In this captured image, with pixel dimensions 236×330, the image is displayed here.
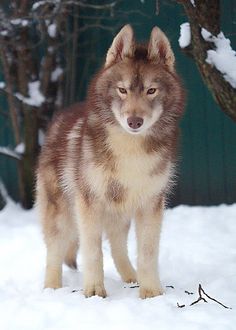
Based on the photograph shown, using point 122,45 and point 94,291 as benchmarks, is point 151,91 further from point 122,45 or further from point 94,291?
point 94,291

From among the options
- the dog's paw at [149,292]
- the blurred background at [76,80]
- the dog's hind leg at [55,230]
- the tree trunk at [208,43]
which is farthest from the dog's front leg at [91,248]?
the blurred background at [76,80]

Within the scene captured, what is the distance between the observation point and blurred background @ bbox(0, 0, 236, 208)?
8117mm

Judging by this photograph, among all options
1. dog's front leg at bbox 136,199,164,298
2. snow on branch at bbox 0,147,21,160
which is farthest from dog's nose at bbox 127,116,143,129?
snow on branch at bbox 0,147,21,160

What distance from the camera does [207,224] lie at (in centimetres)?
741

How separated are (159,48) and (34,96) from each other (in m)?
3.95

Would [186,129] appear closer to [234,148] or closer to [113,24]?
[234,148]

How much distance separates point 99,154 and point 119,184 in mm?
230

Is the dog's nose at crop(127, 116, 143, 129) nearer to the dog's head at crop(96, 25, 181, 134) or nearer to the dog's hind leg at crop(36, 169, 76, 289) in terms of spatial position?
the dog's head at crop(96, 25, 181, 134)

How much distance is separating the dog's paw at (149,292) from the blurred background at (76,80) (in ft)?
11.2

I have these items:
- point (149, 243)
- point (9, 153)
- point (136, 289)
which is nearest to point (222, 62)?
point (149, 243)

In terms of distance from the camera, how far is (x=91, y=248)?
482 centimetres

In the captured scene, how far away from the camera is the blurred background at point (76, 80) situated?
8.12m

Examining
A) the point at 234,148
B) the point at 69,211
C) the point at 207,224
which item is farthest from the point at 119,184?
the point at 234,148

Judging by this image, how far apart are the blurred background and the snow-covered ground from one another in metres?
0.58
